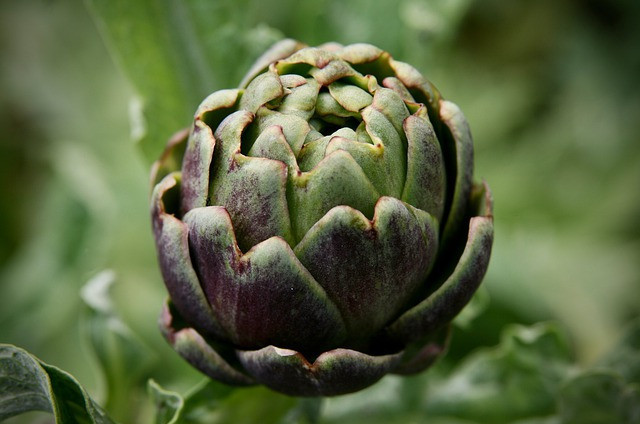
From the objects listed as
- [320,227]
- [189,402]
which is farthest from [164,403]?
[320,227]

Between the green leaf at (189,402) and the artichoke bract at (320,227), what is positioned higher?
the artichoke bract at (320,227)

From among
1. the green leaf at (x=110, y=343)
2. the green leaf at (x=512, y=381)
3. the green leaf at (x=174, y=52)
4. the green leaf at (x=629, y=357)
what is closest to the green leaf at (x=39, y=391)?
the green leaf at (x=110, y=343)

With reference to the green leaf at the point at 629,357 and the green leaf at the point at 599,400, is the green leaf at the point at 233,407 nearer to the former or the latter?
the green leaf at the point at 599,400

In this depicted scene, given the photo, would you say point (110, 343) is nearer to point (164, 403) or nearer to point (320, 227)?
point (164, 403)

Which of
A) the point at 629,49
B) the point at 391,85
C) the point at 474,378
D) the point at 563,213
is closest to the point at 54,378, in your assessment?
the point at 391,85

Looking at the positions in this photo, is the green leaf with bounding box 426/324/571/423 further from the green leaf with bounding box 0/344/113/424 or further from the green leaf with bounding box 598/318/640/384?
the green leaf with bounding box 0/344/113/424

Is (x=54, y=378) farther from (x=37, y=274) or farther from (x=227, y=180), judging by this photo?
(x=37, y=274)
